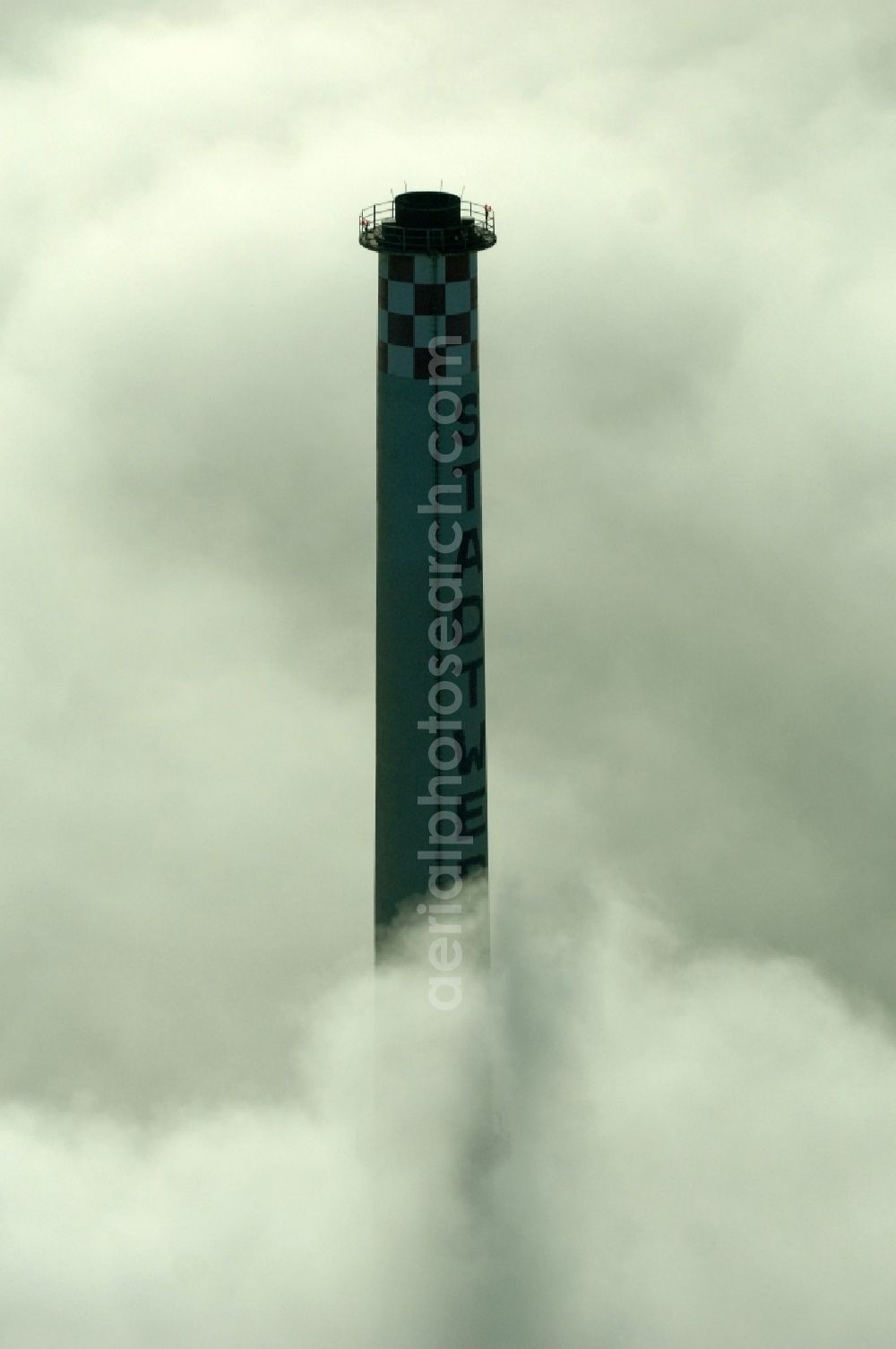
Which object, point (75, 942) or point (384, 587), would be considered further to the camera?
point (75, 942)

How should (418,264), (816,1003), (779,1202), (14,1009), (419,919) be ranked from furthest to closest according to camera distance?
1. (14,1009)
2. (816,1003)
3. (779,1202)
4. (419,919)
5. (418,264)

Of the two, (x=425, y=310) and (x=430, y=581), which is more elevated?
(x=425, y=310)

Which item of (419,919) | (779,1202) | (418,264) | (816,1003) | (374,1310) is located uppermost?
(418,264)

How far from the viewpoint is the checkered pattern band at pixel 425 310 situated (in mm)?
66625

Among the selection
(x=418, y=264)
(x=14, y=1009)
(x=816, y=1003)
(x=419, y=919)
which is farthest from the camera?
(x=14, y=1009)

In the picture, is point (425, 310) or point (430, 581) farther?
point (430, 581)

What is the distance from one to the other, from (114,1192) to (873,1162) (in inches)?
1066

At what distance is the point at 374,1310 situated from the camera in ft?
233

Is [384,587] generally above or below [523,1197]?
above

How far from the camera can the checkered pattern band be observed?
219ft

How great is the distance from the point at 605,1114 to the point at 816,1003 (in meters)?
17.1

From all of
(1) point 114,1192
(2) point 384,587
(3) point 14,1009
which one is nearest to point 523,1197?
(1) point 114,1192

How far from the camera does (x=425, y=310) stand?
66.7m

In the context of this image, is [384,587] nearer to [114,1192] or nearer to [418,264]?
[418,264]
